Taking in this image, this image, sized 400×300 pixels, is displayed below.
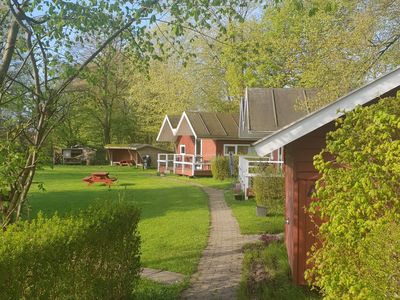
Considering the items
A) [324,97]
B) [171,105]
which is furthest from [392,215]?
[171,105]

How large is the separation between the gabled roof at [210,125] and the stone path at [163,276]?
27360 millimetres

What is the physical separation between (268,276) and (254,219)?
686cm

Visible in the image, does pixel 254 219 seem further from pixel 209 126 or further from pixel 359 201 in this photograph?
pixel 209 126

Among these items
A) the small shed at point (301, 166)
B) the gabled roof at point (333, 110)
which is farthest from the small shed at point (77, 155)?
the gabled roof at point (333, 110)

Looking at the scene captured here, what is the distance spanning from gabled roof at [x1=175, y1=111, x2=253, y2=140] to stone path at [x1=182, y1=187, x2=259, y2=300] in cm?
2057

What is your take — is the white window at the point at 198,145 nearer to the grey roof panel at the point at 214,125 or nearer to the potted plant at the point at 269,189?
the grey roof panel at the point at 214,125

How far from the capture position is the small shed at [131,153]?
53125mm

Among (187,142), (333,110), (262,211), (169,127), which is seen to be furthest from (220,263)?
(169,127)

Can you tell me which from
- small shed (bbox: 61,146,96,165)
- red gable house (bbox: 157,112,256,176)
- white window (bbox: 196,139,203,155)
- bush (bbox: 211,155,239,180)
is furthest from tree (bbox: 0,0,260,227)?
small shed (bbox: 61,146,96,165)

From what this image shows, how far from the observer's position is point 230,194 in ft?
77.2

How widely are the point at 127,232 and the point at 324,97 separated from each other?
31.9 ft

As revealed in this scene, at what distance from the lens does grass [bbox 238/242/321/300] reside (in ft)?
25.0

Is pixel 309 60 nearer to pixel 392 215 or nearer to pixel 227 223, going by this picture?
pixel 227 223

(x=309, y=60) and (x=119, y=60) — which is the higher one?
(x=309, y=60)
